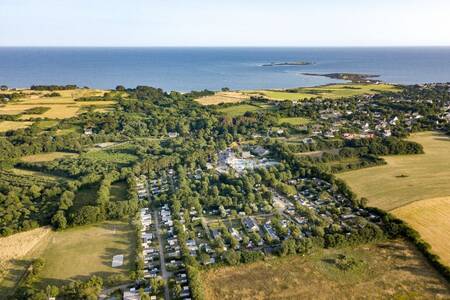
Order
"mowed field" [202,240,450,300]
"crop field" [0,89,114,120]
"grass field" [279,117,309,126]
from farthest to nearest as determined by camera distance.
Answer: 1. "crop field" [0,89,114,120]
2. "grass field" [279,117,309,126]
3. "mowed field" [202,240,450,300]

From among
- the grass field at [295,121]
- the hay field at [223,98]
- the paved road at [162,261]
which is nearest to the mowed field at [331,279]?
the paved road at [162,261]

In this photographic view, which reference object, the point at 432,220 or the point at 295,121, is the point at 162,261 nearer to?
the point at 432,220

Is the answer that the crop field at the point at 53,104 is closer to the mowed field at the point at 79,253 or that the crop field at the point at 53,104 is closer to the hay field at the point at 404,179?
the mowed field at the point at 79,253

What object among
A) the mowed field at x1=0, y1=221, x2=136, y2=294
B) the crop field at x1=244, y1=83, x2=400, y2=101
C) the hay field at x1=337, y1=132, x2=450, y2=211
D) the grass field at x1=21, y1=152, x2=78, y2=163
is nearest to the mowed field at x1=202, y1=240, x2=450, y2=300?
the mowed field at x1=0, y1=221, x2=136, y2=294

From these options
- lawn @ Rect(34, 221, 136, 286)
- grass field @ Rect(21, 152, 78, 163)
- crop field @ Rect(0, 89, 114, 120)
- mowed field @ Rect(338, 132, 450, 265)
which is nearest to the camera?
lawn @ Rect(34, 221, 136, 286)

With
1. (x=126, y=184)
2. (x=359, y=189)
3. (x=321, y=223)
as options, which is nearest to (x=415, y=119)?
(x=359, y=189)

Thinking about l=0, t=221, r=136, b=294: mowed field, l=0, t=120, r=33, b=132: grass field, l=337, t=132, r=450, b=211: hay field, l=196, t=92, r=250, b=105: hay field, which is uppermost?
l=196, t=92, r=250, b=105: hay field

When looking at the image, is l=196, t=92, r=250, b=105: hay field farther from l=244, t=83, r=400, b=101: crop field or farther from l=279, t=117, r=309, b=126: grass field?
l=279, t=117, r=309, b=126: grass field
